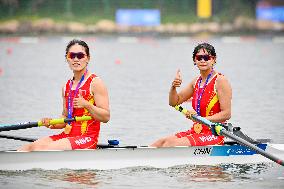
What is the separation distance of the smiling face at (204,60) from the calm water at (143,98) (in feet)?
4.84

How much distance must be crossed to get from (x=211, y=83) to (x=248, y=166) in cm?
133

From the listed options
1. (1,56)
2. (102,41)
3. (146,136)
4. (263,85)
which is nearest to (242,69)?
(263,85)

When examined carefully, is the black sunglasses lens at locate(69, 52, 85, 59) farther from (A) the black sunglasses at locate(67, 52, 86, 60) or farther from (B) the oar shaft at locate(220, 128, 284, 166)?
(B) the oar shaft at locate(220, 128, 284, 166)

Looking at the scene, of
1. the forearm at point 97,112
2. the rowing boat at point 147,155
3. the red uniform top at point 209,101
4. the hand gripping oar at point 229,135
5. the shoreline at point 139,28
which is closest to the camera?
the hand gripping oar at point 229,135

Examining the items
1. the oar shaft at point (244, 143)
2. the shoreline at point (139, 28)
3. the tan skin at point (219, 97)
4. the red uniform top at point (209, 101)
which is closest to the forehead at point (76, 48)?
the tan skin at point (219, 97)

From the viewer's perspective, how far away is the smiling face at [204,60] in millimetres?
17984

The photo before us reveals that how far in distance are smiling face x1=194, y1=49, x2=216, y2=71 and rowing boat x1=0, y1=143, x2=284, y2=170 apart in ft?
3.92

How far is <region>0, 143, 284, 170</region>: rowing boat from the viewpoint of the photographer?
1708cm

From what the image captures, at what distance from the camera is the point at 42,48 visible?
180ft

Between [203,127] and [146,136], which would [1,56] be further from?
[203,127]

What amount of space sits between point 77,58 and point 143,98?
13266 millimetres

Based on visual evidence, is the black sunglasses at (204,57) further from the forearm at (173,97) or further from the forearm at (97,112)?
the forearm at (97,112)

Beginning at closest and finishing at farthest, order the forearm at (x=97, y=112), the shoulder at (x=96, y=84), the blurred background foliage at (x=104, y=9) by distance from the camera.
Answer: the forearm at (x=97, y=112), the shoulder at (x=96, y=84), the blurred background foliage at (x=104, y=9)

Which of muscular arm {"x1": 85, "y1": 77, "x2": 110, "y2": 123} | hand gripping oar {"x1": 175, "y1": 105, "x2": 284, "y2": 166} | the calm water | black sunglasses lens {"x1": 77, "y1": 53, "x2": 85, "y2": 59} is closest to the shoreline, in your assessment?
the calm water
